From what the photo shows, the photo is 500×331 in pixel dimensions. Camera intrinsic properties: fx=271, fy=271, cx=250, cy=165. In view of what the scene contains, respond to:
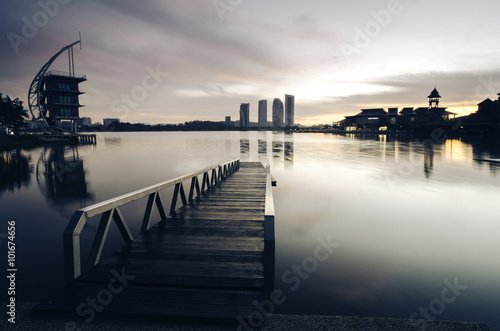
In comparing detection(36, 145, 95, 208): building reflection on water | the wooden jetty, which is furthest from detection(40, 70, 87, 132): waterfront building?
the wooden jetty

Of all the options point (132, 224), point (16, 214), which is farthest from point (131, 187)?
point (132, 224)

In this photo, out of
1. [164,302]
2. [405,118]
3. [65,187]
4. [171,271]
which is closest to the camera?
[164,302]

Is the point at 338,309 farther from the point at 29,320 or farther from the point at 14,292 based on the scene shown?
the point at 14,292

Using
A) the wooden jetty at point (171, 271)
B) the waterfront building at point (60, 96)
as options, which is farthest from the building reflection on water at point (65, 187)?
the waterfront building at point (60, 96)

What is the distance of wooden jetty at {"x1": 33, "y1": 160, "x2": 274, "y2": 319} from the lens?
356 centimetres

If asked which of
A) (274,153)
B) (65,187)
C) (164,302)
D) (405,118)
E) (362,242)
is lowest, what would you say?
(362,242)

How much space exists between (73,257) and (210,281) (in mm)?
2095

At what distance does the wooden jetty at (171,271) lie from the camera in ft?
11.7

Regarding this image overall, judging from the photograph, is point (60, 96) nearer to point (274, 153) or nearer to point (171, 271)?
point (274, 153)

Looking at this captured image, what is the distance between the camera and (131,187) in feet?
61.1

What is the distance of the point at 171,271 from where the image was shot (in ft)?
14.9

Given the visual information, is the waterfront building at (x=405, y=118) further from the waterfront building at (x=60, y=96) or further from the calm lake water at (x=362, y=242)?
the waterfront building at (x=60, y=96)

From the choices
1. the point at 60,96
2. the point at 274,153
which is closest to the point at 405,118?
the point at 274,153

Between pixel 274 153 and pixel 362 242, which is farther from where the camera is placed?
pixel 274 153
